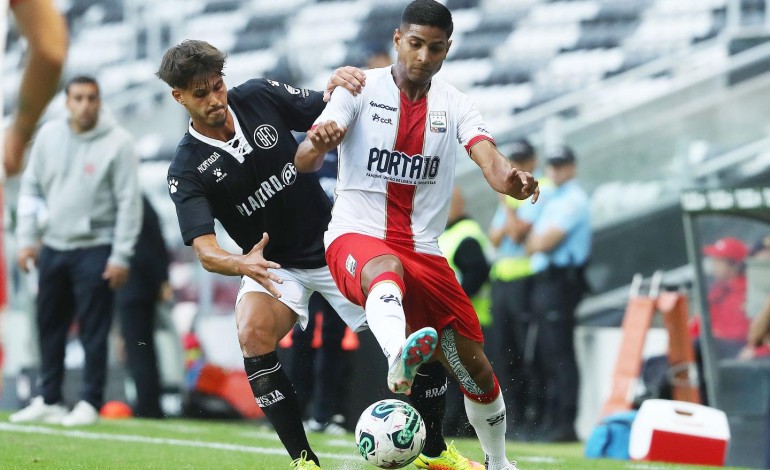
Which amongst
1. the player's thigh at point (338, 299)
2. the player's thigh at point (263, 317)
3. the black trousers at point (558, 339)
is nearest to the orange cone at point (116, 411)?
the black trousers at point (558, 339)

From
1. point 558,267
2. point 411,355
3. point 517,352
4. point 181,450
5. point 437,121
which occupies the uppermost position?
point 437,121

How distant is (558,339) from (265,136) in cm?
452

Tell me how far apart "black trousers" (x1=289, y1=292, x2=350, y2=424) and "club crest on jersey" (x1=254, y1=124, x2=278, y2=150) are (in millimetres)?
3602

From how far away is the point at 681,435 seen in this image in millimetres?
8031

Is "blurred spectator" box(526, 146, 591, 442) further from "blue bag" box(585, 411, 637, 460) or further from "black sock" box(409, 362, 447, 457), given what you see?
"black sock" box(409, 362, 447, 457)

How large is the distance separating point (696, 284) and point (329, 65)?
237 inches

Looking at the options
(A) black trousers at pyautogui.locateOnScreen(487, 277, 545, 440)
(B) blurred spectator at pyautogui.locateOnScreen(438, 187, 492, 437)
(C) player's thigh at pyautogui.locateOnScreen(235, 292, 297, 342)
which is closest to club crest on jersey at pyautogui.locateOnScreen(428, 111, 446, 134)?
(C) player's thigh at pyautogui.locateOnScreen(235, 292, 297, 342)

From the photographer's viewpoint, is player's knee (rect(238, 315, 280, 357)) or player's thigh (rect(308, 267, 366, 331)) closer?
player's knee (rect(238, 315, 280, 357))

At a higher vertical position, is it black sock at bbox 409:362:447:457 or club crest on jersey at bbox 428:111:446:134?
club crest on jersey at bbox 428:111:446:134

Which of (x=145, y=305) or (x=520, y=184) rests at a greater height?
(x=520, y=184)

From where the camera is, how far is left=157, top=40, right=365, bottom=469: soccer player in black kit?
19.0 feet

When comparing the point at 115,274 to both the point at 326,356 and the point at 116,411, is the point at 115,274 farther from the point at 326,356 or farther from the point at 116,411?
the point at 116,411

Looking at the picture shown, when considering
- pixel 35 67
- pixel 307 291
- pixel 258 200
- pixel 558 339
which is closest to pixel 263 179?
pixel 258 200

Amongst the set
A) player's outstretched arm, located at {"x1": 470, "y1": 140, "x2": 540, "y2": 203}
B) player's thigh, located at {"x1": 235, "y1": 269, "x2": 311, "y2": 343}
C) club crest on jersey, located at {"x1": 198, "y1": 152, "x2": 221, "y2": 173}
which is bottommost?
player's thigh, located at {"x1": 235, "y1": 269, "x2": 311, "y2": 343}
